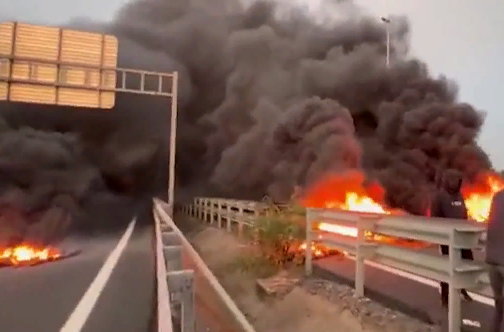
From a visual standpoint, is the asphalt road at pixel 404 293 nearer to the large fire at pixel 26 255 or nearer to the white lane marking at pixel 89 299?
the white lane marking at pixel 89 299

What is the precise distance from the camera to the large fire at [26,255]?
1035 cm

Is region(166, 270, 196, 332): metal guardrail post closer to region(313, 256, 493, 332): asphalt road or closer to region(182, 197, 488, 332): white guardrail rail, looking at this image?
region(182, 197, 488, 332): white guardrail rail

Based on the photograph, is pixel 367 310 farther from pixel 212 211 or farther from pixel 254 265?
pixel 212 211

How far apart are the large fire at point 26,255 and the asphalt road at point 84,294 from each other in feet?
1.97

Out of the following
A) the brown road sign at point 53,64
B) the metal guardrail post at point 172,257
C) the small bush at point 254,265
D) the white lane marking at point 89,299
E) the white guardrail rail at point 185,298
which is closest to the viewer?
the white guardrail rail at point 185,298

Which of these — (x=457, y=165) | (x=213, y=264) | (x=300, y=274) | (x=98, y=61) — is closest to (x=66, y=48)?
(x=98, y=61)

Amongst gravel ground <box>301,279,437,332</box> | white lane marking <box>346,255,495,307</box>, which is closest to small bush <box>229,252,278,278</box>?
gravel ground <box>301,279,437,332</box>

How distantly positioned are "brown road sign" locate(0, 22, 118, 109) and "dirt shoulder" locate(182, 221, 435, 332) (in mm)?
9601

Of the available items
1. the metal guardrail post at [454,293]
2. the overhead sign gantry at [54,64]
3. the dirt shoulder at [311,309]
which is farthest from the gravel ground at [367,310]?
the overhead sign gantry at [54,64]

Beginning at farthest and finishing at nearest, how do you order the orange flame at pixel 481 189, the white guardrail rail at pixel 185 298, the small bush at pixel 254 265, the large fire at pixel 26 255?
1. the orange flame at pixel 481 189
2. the large fire at pixel 26 255
3. the small bush at pixel 254 265
4. the white guardrail rail at pixel 185 298

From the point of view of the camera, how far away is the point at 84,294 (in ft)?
21.4

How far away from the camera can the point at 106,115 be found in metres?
30.3

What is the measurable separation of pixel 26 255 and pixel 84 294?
553cm

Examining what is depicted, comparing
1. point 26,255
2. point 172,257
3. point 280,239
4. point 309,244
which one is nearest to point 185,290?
point 172,257
